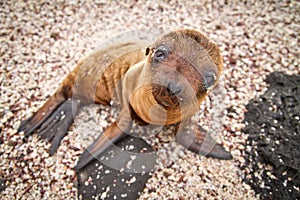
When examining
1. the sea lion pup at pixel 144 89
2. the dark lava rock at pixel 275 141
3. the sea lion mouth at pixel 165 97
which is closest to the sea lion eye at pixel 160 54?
the sea lion pup at pixel 144 89

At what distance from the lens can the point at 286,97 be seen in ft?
9.61

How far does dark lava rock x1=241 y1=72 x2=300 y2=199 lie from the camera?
2557mm

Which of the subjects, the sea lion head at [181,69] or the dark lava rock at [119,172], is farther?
the dark lava rock at [119,172]

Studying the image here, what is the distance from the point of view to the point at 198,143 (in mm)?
2730

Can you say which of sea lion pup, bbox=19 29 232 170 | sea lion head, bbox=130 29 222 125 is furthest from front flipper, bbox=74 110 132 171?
sea lion head, bbox=130 29 222 125

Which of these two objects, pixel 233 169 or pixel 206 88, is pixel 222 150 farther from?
pixel 206 88

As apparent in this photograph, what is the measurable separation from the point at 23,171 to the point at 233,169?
5.63ft

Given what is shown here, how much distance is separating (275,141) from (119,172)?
1.31 m

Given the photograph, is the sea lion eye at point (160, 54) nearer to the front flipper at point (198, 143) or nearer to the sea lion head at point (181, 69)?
the sea lion head at point (181, 69)

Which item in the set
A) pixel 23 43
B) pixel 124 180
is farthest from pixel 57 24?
pixel 124 180

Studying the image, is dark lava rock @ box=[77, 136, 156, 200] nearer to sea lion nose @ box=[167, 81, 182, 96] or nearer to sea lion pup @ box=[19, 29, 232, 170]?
sea lion pup @ box=[19, 29, 232, 170]

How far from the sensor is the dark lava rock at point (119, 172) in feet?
8.22

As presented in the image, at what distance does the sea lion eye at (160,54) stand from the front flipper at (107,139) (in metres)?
0.82

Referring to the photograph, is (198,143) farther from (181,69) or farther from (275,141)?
(181,69)
